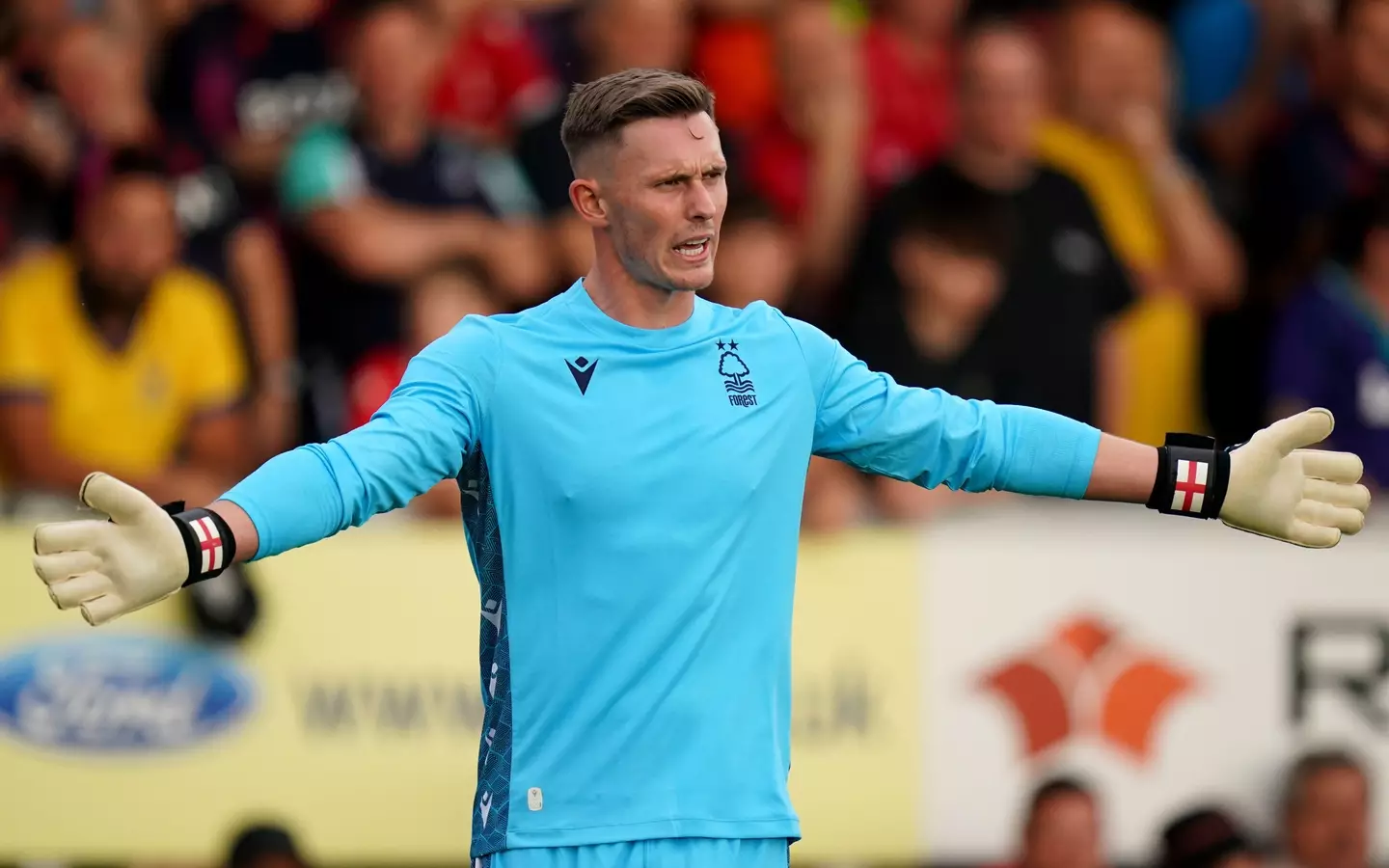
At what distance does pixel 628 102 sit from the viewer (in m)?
4.52

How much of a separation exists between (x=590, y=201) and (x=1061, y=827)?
13.7 ft

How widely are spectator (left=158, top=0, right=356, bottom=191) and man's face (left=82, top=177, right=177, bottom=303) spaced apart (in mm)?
724

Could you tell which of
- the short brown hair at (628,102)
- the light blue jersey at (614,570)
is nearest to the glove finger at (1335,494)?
the light blue jersey at (614,570)

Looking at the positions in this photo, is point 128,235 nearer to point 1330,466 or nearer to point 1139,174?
point 1139,174

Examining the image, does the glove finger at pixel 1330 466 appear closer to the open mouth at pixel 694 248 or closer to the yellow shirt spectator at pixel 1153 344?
the open mouth at pixel 694 248

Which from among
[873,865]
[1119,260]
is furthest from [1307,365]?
[873,865]

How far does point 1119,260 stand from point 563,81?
2.68m

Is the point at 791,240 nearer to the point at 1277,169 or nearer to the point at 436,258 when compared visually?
the point at 436,258

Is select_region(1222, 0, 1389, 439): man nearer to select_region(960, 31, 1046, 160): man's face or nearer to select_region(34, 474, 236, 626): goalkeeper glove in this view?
select_region(960, 31, 1046, 160): man's face

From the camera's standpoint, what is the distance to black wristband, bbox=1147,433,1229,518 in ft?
15.4

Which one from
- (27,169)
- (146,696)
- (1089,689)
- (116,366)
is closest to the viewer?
(146,696)

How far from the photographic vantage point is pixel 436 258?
29.5ft

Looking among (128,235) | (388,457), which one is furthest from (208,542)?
(128,235)

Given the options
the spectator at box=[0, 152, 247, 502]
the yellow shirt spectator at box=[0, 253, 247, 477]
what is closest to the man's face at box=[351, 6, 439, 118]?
the spectator at box=[0, 152, 247, 502]
